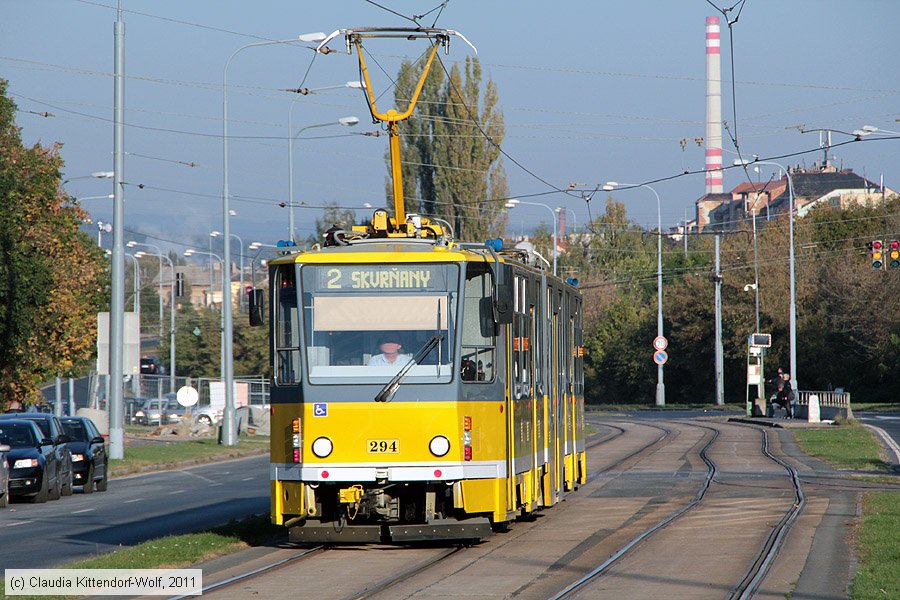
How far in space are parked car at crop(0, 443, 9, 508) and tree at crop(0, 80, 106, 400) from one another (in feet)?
33.4

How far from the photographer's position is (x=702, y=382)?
260ft

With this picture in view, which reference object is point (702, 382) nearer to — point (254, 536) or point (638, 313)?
point (638, 313)

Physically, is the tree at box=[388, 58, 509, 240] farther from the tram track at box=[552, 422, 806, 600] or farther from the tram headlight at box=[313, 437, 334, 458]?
the tram headlight at box=[313, 437, 334, 458]

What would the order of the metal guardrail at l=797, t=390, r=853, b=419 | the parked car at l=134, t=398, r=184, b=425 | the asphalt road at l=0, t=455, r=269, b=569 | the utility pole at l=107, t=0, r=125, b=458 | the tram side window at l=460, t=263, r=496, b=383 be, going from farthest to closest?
the parked car at l=134, t=398, r=184, b=425
the metal guardrail at l=797, t=390, r=853, b=419
the utility pole at l=107, t=0, r=125, b=458
the asphalt road at l=0, t=455, r=269, b=569
the tram side window at l=460, t=263, r=496, b=383

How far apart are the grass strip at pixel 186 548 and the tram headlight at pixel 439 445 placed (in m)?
2.41

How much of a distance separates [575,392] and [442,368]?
713cm

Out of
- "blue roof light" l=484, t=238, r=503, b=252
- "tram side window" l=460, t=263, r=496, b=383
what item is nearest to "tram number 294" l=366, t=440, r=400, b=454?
"tram side window" l=460, t=263, r=496, b=383

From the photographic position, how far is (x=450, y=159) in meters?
69.8

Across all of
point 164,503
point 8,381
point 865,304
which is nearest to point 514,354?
point 164,503

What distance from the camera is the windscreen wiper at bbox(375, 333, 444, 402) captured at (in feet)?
44.7

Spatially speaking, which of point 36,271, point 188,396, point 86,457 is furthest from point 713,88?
point 86,457

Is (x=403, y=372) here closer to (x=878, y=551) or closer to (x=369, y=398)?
(x=369, y=398)

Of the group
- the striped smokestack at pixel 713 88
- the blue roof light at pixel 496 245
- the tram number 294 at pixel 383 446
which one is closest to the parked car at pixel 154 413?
the blue roof light at pixel 496 245

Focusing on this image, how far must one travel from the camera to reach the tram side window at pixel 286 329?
1395 centimetres
